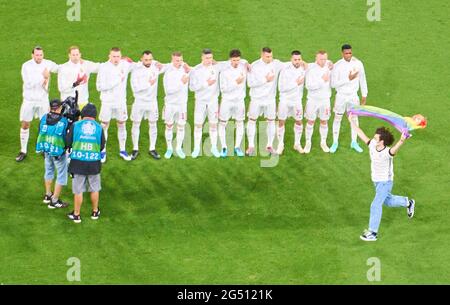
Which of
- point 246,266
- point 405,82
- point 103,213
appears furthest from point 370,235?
point 405,82

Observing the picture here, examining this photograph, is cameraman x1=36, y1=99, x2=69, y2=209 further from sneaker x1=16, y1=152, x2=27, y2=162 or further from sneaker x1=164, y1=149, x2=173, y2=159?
sneaker x1=164, y1=149, x2=173, y2=159

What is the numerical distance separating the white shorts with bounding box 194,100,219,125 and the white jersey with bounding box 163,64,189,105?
35cm

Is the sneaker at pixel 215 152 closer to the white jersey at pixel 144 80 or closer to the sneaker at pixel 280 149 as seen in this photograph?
the sneaker at pixel 280 149

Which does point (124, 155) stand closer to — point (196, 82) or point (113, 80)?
point (113, 80)

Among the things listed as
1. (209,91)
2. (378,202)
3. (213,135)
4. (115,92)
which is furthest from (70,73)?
(378,202)

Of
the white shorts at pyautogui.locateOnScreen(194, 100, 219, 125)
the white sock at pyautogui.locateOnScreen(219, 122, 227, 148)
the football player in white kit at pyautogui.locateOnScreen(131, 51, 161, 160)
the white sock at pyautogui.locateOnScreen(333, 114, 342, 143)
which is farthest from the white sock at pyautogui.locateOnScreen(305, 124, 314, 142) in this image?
the football player in white kit at pyautogui.locateOnScreen(131, 51, 161, 160)

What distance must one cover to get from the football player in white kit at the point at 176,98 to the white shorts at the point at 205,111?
9.9 inches

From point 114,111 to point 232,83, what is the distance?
245 cm

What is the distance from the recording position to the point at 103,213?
2328 centimetres

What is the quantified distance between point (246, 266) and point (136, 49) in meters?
9.13

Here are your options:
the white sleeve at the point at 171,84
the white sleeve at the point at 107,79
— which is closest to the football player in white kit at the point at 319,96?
the white sleeve at the point at 171,84

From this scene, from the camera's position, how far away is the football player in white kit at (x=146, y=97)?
82.8 ft

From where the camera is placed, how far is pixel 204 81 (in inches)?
997

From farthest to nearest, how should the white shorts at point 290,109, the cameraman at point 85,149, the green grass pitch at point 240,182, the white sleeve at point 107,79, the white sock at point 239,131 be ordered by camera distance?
the white sock at point 239,131 → the white shorts at point 290,109 → the white sleeve at point 107,79 → the cameraman at point 85,149 → the green grass pitch at point 240,182
